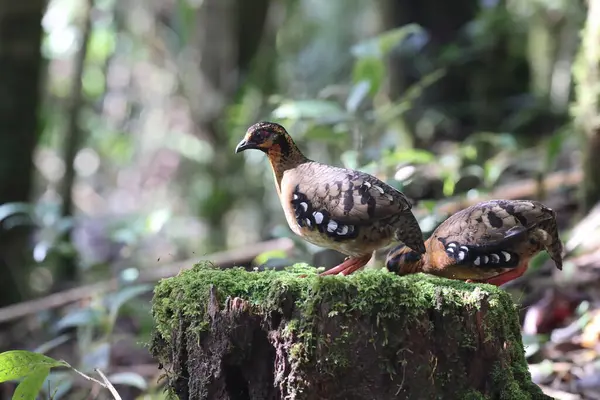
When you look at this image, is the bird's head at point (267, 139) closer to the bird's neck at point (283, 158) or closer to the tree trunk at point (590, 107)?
the bird's neck at point (283, 158)

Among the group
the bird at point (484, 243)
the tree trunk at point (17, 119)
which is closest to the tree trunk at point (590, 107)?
the bird at point (484, 243)

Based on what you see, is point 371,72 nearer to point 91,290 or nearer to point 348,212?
point 348,212

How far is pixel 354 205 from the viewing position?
308 cm

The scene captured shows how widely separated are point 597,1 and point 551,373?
3.24m

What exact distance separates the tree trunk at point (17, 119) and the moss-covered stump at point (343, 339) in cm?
450

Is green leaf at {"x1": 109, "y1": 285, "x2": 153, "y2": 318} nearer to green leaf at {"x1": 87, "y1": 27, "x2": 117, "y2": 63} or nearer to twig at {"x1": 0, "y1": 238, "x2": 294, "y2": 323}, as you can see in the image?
twig at {"x1": 0, "y1": 238, "x2": 294, "y2": 323}

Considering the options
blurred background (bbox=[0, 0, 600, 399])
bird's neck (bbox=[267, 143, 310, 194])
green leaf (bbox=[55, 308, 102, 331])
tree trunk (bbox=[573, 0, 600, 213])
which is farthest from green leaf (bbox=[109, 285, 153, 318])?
tree trunk (bbox=[573, 0, 600, 213])

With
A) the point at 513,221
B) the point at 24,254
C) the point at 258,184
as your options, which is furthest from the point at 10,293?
the point at 513,221

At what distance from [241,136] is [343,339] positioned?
5.63m

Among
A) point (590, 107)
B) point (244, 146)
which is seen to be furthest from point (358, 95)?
point (590, 107)

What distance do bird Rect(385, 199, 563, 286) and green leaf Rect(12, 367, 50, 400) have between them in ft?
5.32

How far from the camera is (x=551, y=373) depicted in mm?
4535

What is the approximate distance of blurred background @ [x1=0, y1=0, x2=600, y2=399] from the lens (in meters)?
5.25

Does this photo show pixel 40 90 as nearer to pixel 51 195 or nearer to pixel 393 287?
pixel 51 195
